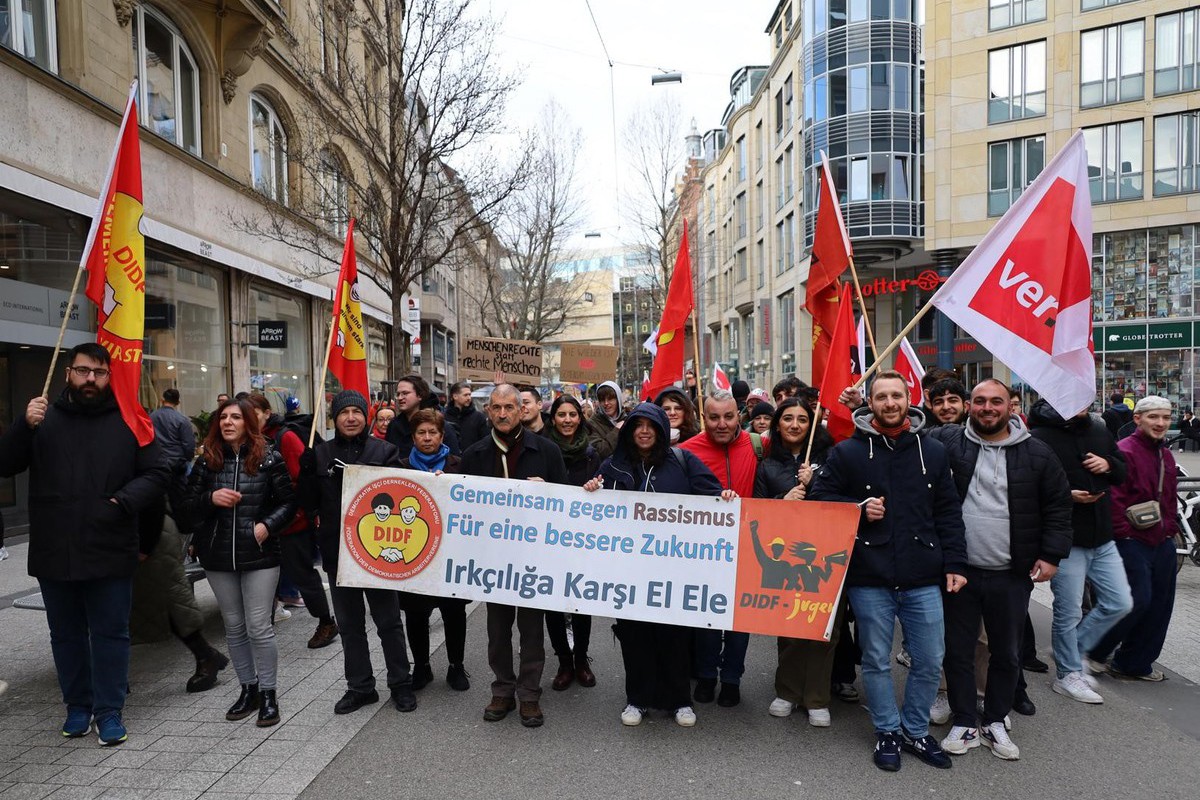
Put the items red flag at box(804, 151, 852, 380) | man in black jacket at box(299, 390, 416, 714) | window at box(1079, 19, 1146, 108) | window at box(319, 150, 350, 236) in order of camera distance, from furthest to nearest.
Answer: window at box(1079, 19, 1146, 108) → window at box(319, 150, 350, 236) → red flag at box(804, 151, 852, 380) → man in black jacket at box(299, 390, 416, 714)

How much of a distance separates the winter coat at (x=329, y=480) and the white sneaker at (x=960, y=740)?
3565 mm

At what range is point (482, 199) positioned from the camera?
1556 cm

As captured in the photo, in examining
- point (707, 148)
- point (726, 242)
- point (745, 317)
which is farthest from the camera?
point (707, 148)

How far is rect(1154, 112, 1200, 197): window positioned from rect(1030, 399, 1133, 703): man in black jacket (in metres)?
28.6

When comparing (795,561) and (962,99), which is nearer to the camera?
(795,561)

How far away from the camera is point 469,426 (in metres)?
8.39

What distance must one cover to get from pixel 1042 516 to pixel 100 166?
43.1 feet

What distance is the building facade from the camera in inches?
1078

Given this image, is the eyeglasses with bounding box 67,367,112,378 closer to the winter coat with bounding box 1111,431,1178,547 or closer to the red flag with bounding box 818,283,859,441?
the red flag with bounding box 818,283,859,441

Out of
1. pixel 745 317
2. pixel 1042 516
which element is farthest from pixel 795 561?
pixel 745 317

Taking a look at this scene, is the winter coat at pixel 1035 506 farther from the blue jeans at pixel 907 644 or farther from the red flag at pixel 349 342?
the red flag at pixel 349 342

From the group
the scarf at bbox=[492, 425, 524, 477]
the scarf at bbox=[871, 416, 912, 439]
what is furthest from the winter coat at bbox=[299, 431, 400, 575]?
the scarf at bbox=[871, 416, 912, 439]

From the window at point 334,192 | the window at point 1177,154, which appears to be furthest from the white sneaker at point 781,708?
the window at point 1177,154

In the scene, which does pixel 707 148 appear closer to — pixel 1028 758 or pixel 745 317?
pixel 745 317
